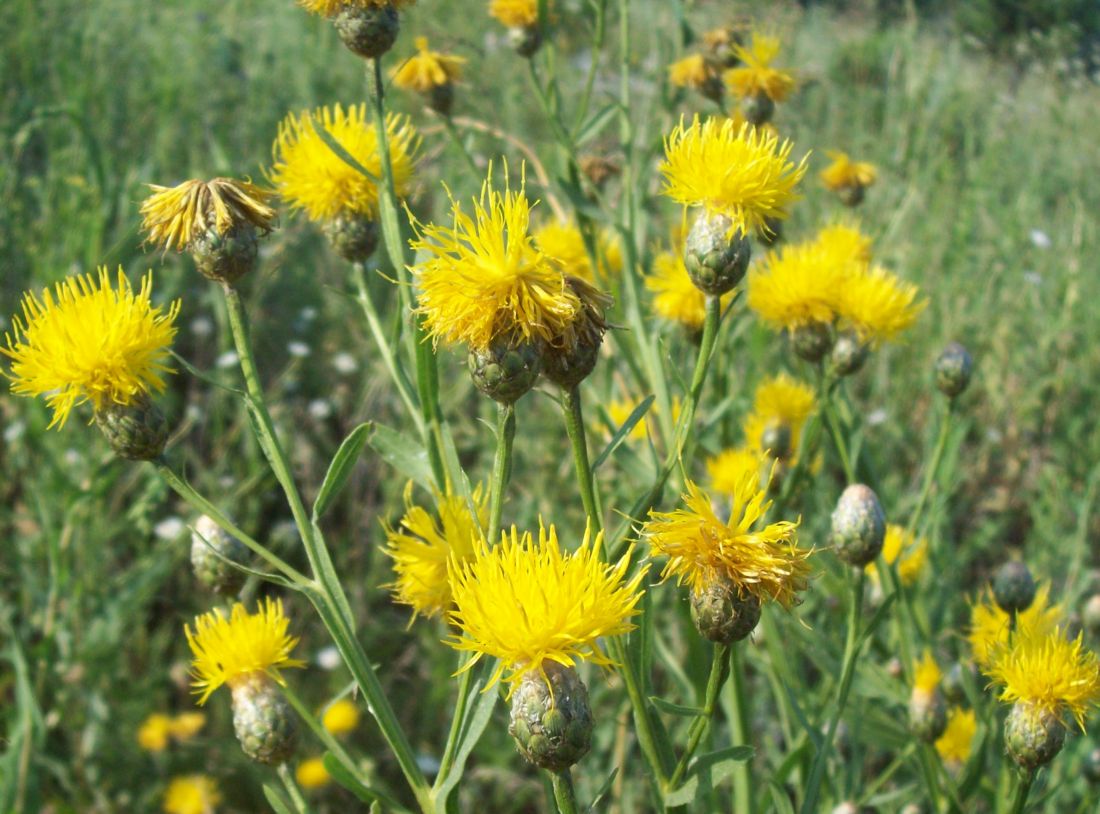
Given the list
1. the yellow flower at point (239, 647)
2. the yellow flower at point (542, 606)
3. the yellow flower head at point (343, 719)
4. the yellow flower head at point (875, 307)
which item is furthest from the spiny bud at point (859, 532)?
the yellow flower head at point (343, 719)

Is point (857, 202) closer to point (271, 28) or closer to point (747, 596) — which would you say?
point (747, 596)

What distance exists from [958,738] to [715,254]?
4.19 ft

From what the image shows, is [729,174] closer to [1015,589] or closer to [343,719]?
[1015,589]

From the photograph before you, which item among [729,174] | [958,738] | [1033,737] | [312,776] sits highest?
[729,174]

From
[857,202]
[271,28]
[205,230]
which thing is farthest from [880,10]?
[205,230]

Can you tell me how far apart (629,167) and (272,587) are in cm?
181

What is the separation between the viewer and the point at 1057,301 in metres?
3.98

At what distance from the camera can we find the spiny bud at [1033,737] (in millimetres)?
1343

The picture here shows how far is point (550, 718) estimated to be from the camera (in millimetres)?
1024

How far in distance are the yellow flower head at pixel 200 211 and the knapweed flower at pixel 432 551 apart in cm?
41

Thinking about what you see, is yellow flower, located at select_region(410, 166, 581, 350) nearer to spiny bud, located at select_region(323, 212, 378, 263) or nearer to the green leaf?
the green leaf

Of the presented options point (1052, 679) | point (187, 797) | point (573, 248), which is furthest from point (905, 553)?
point (187, 797)

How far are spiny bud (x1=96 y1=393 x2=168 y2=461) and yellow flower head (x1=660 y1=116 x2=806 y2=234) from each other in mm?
697

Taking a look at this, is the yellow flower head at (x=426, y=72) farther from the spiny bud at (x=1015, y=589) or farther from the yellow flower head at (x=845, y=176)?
the spiny bud at (x=1015, y=589)
